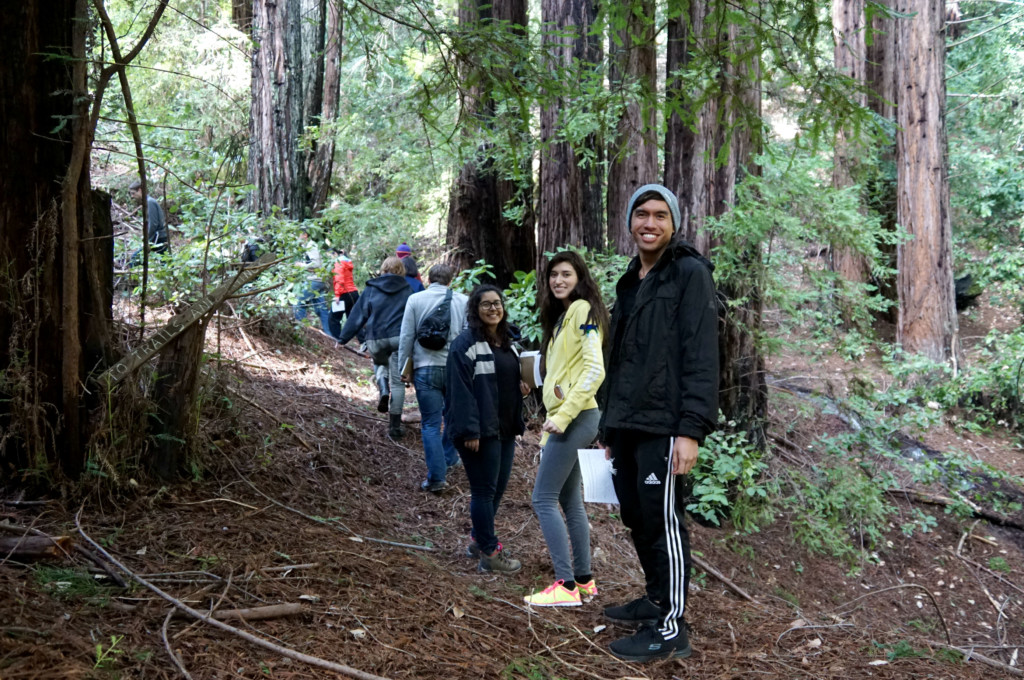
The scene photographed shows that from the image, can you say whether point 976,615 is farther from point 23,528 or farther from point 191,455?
point 23,528

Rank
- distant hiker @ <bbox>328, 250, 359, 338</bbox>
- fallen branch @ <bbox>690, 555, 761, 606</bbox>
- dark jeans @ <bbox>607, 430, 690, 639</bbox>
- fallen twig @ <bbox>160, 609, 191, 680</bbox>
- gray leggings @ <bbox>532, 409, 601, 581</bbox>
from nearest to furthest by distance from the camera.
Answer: fallen twig @ <bbox>160, 609, 191, 680</bbox> → dark jeans @ <bbox>607, 430, 690, 639</bbox> → gray leggings @ <bbox>532, 409, 601, 581</bbox> → fallen branch @ <bbox>690, 555, 761, 606</bbox> → distant hiker @ <bbox>328, 250, 359, 338</bbox>

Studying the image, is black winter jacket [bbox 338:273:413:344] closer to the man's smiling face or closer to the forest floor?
the forest floor

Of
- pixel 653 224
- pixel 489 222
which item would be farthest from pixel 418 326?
pixel 489 222

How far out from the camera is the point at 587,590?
464cm

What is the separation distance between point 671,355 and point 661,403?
224 mm

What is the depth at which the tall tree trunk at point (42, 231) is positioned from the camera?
13.5 ft

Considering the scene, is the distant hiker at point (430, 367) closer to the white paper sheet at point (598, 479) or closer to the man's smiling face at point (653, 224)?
the white paper sheet at point (598, 479)

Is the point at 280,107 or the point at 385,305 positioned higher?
the point at 280,107

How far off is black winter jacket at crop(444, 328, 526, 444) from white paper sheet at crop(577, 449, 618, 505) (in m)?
0.87

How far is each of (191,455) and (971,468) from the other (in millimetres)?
8825

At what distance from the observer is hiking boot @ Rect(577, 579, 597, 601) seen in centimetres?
463

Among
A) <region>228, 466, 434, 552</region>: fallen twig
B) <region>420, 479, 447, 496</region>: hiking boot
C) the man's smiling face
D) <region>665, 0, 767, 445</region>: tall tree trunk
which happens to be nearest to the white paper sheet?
the man's smiling face

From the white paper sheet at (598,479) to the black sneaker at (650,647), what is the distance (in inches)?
26.6

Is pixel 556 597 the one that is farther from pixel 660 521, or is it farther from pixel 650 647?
pixel 660 521
